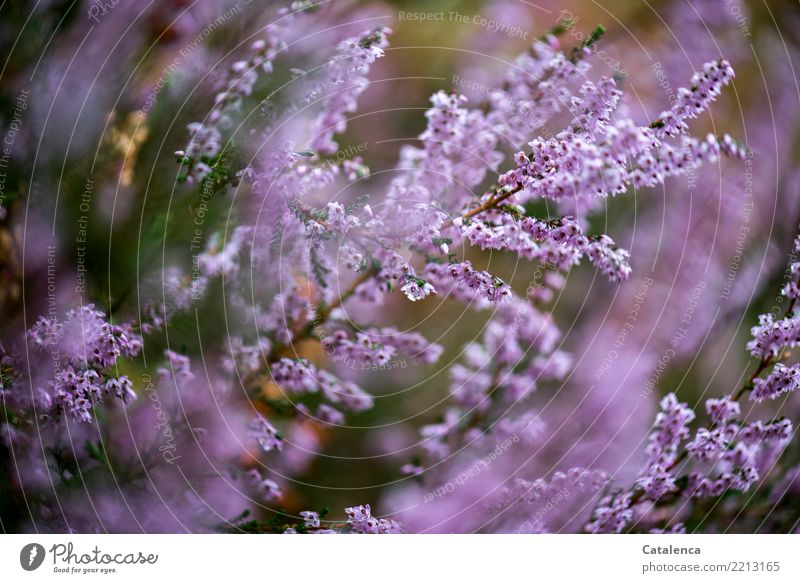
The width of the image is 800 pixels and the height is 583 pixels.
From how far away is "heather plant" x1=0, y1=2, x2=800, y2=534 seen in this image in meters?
0.84

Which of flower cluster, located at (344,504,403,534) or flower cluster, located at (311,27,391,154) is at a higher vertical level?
flower cluster, located at (311,27,391,154)

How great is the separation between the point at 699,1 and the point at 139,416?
1017 millimetres

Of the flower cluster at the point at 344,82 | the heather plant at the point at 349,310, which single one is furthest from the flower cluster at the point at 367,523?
the flower cluster at the point at 344,82

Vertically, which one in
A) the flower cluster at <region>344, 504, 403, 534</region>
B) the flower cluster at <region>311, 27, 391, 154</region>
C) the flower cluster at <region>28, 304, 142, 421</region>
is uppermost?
the flower cluster at <region>311, 27, 391, 154</region>
